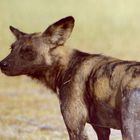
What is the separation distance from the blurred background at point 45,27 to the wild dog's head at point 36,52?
2.06 feet

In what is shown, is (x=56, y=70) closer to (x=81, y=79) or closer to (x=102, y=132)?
(x=81, y=79)

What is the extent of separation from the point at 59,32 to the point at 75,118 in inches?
15.4

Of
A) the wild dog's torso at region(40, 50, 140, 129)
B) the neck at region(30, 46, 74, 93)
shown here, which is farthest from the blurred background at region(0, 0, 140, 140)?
the wild dog's torso at region(40, 50, 140, 129)

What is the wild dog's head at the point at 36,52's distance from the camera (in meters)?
2.19

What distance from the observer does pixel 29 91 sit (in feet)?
9.47

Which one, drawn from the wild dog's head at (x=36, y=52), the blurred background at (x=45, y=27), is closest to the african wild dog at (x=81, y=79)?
the wild dog's head at (x=36, y=52)

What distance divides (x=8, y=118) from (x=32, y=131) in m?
0.18

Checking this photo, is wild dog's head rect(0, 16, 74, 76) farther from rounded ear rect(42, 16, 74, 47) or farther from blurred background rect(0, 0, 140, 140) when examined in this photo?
blurred background rect(0, 0, 140, 140)

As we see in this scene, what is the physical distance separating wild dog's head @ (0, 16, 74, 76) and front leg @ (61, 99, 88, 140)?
0.25m

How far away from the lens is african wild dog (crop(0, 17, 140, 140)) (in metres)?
1.88

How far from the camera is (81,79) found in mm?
2057

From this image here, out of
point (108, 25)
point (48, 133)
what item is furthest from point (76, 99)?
point (108, 25)

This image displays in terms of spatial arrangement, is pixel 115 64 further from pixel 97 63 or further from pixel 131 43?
pixel 131 43

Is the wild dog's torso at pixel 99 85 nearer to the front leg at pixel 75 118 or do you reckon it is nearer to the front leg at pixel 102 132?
the front leg at pixel 75 118
